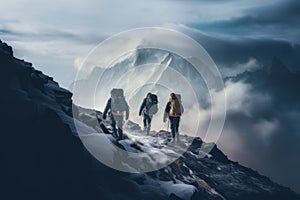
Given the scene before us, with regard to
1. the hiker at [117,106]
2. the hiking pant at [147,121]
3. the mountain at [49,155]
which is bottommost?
the mountain at [49,155]

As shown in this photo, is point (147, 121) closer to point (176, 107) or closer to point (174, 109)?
point (174, 109)

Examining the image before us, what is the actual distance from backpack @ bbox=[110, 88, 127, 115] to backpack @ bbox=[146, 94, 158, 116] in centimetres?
501

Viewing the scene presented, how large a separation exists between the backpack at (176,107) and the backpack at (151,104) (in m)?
2.61

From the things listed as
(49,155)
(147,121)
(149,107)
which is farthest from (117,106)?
(49,155)

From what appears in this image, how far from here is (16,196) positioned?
98.4 feet

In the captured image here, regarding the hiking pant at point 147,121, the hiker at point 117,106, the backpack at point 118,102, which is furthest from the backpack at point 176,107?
the backpack at point 118,102

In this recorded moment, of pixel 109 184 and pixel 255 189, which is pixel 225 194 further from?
pixel 109 184

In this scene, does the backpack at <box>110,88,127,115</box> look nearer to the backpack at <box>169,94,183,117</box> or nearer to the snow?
the backpack at <box>169,94,183,117</box>

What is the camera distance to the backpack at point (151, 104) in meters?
48.0

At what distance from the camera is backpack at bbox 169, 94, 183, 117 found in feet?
151

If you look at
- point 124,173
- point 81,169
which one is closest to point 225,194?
point 124,173

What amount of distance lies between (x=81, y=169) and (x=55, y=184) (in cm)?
240

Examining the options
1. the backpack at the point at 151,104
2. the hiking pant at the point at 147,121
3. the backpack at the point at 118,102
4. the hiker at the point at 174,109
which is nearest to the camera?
the backpack at the point at 118,102

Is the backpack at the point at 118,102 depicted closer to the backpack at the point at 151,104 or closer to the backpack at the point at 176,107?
the backpack at the point at 151,104
